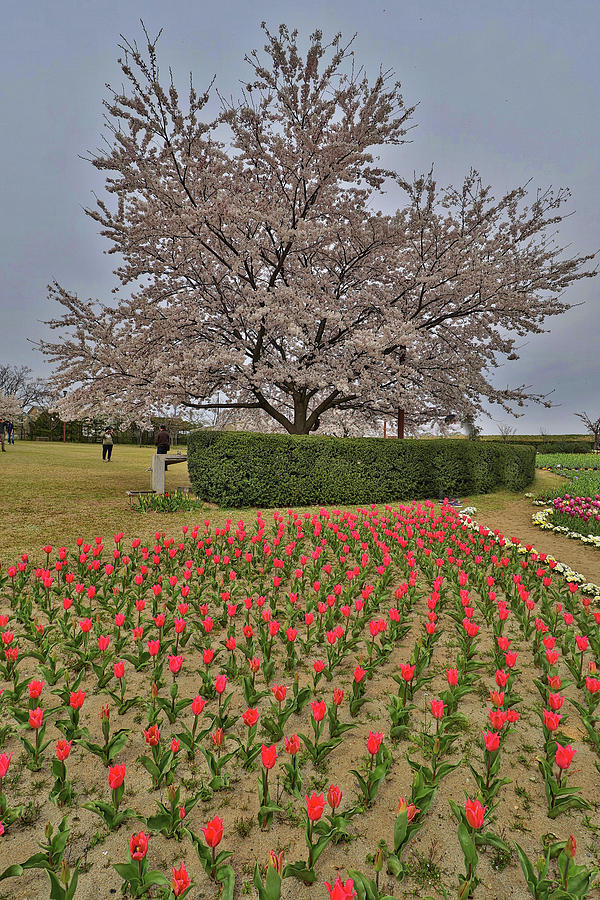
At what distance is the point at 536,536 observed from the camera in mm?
7871

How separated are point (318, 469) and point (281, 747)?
774 centimetres

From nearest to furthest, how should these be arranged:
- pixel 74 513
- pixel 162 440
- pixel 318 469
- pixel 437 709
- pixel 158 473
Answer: pixel 437 709 < pixel 74 513 < pixel 318 469 < pixel 158 473 < pixel 162 440

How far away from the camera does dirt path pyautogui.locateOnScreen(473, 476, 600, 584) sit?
6.20 m

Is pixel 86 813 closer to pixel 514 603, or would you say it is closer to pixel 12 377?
pixel 514 603

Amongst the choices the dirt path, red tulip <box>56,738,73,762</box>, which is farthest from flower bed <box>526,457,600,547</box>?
red tulip <box>56,738,73,762</box>

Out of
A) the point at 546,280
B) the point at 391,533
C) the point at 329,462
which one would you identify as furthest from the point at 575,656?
the point at 546,280

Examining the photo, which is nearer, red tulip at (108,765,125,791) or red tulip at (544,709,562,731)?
red tulip at (108,765,125,791)

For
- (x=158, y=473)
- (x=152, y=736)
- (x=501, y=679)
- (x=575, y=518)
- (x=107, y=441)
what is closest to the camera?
(x=152, y=736)

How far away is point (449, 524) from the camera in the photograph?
Answer: 724 cm

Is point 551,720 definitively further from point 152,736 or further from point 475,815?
point 152,736

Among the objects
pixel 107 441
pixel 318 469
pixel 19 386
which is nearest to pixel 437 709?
pixel 318 469

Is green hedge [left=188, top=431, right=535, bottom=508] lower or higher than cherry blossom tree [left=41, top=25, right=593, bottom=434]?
lower

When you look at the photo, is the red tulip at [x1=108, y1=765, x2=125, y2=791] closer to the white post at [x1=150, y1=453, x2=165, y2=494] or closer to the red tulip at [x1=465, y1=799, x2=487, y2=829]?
the red tulip at [x1=465, y1=799, x2=487, y2=829]

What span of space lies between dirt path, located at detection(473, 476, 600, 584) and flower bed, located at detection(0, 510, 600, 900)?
1.82 metres
